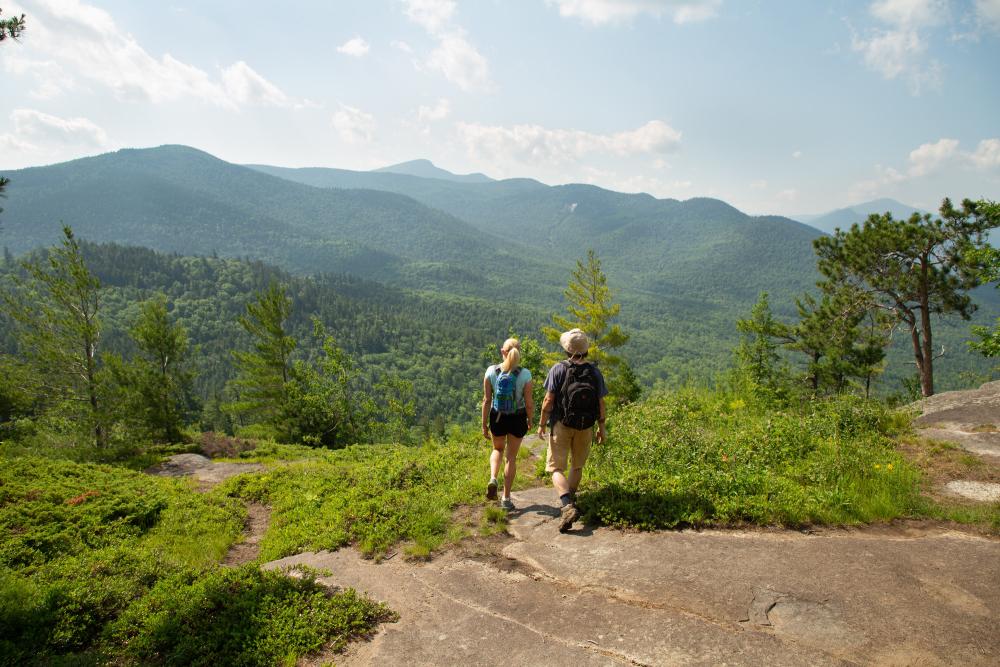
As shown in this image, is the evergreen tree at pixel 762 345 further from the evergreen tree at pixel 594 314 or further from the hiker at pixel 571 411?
the hiker at pixel 571 411

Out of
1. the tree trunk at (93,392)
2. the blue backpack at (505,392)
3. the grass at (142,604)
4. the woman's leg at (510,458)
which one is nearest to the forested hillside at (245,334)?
the tree trunk at (93,392)

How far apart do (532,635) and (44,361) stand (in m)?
21.9

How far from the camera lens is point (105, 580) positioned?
4.80 m

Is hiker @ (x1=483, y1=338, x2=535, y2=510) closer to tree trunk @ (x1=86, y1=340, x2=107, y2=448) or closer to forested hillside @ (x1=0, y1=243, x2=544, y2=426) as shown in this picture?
tree trunk @ (x1=86, y1=340, x2=107, y2=448)

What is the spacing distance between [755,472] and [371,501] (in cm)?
522

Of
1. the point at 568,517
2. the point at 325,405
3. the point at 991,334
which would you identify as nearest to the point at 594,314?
the point at 325,405

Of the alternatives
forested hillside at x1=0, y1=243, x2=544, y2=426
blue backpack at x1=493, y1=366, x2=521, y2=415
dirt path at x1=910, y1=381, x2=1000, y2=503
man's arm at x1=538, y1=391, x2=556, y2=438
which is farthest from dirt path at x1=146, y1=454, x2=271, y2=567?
forested hillside at x1=0, y1=243, x2=544, y2=426

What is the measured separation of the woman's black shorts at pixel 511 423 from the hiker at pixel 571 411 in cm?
28

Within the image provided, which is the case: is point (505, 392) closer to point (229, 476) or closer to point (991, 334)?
point (229, 476)

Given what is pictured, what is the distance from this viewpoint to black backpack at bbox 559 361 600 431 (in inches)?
227

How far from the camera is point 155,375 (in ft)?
66.3

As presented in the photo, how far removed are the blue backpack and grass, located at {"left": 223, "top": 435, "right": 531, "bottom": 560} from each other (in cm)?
140

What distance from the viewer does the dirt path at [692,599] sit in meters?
3.60

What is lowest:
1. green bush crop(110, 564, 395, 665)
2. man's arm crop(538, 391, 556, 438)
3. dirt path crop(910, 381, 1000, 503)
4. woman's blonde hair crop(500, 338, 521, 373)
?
dirt path crop(910, 381, 1000, 503)
